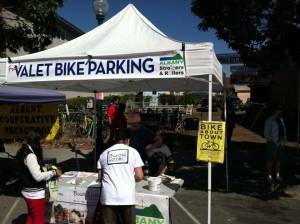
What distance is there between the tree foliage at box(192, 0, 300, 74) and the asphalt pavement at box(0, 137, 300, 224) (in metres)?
2.79

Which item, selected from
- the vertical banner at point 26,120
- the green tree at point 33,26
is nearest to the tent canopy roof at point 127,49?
the vertical banner at point 26,120

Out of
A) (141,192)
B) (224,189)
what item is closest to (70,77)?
(141,192)

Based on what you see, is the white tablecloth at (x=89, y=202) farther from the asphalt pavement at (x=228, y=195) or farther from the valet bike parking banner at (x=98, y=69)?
the valet bike parking banner at (x=98, y=69)

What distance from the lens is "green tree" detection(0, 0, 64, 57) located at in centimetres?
1098

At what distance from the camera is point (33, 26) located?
11.6 metres

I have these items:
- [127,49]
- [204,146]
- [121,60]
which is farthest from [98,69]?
[204,146]

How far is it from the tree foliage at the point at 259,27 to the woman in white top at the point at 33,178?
222 inches

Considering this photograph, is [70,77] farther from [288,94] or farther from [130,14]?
[288,94]

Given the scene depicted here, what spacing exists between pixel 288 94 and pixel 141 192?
21.3 meters

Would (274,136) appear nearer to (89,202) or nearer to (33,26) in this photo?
(89,202)

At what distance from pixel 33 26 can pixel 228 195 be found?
7.85 meters

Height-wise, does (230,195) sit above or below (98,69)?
below

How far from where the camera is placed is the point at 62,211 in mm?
5066

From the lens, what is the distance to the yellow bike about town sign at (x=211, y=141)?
5.17 m
